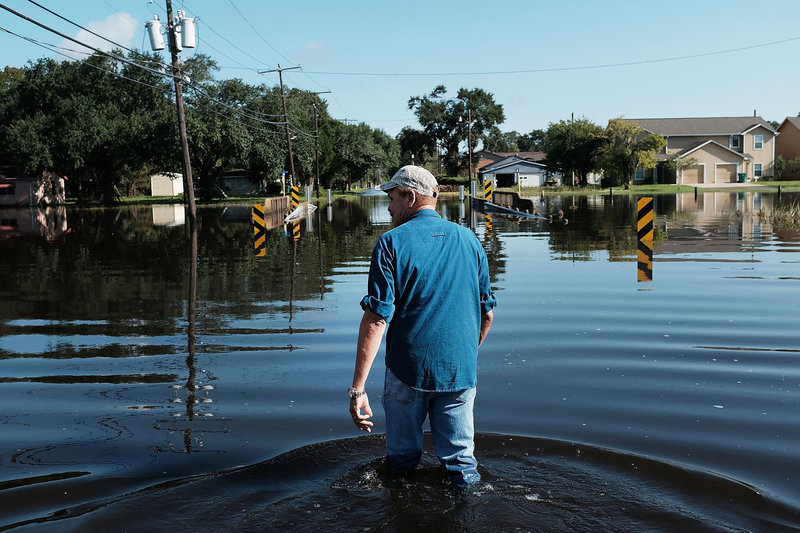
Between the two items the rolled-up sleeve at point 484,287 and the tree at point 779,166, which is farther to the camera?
the tree at point 779,166

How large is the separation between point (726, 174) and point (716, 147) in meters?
3.43

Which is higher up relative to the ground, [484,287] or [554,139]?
[554,139]

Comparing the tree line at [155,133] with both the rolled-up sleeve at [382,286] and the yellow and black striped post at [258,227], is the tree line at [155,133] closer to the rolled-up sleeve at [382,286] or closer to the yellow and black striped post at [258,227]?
the yellow and black striped post at [258,227]

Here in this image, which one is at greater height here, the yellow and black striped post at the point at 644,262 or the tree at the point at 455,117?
the tree at the point at 455,117

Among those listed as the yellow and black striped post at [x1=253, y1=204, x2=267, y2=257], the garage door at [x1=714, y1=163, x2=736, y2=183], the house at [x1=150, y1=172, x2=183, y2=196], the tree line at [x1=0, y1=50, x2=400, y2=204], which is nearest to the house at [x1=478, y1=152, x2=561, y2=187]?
the garage door at [x1=714, y1=163, x2=736, y2=183]

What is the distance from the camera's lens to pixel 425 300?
13.5 ft

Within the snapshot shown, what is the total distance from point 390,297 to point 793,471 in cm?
293

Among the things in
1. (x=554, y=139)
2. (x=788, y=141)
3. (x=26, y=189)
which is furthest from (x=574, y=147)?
(x=26, y=189)

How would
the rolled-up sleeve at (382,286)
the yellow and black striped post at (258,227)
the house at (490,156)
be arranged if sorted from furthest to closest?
1. the house at (490,156)
2. the yellow and black striped post at (258,227)
3. the rolled-up sleeve at (382,286)

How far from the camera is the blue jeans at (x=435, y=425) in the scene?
421 cm

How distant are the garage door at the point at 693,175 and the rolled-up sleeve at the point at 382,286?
88954 mm

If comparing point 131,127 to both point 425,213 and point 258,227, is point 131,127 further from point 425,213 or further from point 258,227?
point 425,213

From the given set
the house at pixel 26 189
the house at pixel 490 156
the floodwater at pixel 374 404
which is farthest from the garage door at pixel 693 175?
the floodwater at pixel 374 404

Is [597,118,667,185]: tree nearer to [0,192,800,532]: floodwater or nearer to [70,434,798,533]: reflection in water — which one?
[0,192,800,532]: floodwater
